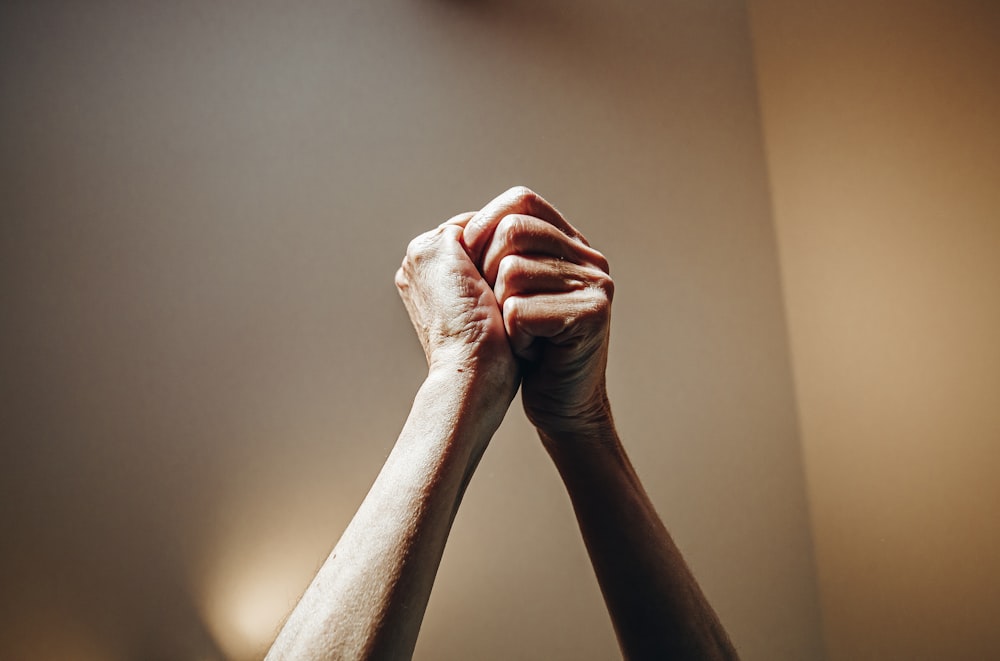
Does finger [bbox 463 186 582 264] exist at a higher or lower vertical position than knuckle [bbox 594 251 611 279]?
higher

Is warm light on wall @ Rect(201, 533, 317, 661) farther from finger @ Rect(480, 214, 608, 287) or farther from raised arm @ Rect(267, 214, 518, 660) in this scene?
finger @ Rect(480, 214, 608, 287)

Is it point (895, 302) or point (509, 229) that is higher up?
point (509, 229)

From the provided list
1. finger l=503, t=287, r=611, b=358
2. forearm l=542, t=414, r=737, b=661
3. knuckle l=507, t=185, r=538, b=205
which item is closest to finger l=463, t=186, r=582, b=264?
knuckle l=507, t=185, r=538, b=205

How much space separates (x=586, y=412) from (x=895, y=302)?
1067mm

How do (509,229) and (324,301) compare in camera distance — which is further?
(324,301)

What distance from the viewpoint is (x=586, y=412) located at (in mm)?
724

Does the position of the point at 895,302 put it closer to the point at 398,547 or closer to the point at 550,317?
the point at 550,317

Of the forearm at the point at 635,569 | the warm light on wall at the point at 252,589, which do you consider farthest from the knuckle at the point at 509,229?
the warm light on wall at the point at 252,589

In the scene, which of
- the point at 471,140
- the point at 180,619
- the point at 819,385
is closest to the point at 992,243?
the point at 819,385

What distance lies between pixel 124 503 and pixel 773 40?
217 cm

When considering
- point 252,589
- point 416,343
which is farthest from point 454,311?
point 252,589

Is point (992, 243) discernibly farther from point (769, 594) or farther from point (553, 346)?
point (553, 346)

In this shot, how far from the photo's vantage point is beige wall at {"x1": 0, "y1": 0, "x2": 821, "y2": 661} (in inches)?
51.1

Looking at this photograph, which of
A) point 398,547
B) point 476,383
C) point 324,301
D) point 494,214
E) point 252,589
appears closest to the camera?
point 398,547
